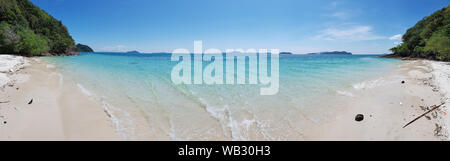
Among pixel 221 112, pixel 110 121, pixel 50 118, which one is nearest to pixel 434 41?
pixel 221 112

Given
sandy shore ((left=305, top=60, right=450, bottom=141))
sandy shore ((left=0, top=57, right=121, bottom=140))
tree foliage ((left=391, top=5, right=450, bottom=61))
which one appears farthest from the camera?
tree foliage ((left=391, top=5, right=450, bottom=61))

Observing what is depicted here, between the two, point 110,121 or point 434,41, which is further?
point 434,41

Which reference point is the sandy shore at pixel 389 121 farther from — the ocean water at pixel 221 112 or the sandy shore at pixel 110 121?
the ocean water at pixel 221 112

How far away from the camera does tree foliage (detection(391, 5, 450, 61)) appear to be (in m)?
28.5

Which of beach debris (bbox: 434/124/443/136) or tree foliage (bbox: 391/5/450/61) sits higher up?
tree foliage (bbox: 391/5/450/61)

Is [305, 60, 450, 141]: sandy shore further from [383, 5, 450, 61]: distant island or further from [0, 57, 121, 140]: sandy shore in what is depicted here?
[383, 5, 450, 61]: distant island

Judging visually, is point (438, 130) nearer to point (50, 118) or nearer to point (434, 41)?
point (50, 118)

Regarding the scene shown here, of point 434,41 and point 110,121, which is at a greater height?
point 434,41

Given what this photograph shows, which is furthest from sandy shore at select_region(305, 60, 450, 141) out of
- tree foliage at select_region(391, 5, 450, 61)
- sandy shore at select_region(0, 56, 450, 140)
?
tree foliage at select_region(391, 5, 450, 61)

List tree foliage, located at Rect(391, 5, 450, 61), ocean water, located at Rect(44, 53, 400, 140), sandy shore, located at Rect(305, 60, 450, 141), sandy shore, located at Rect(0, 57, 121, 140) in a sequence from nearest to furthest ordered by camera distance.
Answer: sandy shore, located at Rect(0, 57, 121, 140)
sandy shore, located at Rect(305, 60, 450, 141)
ocean water, located at Rect(44, 53, 400, 140)
tree foliage, located at Rect(391, 5, 450, 61)

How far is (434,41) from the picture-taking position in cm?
3078
